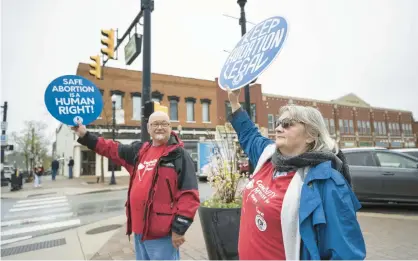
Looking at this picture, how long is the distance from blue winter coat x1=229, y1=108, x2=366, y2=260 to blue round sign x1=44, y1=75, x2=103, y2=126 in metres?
2.77

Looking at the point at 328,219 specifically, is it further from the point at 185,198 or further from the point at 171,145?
the point at 171,145

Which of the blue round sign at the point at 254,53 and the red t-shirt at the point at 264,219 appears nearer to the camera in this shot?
the red t-shirt at the point at 264,219

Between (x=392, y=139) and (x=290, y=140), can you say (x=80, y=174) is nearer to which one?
(x=290, y=140)

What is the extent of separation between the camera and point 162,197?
9.41 feet

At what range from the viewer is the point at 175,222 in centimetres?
279

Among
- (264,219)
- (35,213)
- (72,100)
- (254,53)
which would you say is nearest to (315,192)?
(264,219)

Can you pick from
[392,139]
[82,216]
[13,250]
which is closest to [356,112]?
[392,139]

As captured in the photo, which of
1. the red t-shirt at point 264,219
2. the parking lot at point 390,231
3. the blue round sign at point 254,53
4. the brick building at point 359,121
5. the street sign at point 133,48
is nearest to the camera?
the red t-shirt at point 264,219

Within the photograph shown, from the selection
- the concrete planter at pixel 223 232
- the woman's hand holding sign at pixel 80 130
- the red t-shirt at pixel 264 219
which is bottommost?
the concrete planter at pixel 223 232

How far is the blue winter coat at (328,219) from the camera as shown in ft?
4.98

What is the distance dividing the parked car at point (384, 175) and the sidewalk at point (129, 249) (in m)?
5.08

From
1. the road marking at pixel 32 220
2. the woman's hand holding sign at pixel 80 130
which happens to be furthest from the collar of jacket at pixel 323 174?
the road marking at pixel 32 220

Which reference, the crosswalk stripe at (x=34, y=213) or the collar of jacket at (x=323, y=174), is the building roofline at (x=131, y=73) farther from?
the collar of jacket at (x=323, y=174)

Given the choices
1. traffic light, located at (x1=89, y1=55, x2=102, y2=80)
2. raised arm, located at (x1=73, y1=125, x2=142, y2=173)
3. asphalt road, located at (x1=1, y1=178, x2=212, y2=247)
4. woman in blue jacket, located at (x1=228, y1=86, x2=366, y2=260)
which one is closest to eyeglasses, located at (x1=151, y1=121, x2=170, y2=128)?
raised arm, located at (x1=73, y1=125, x2=142, y2=173)
